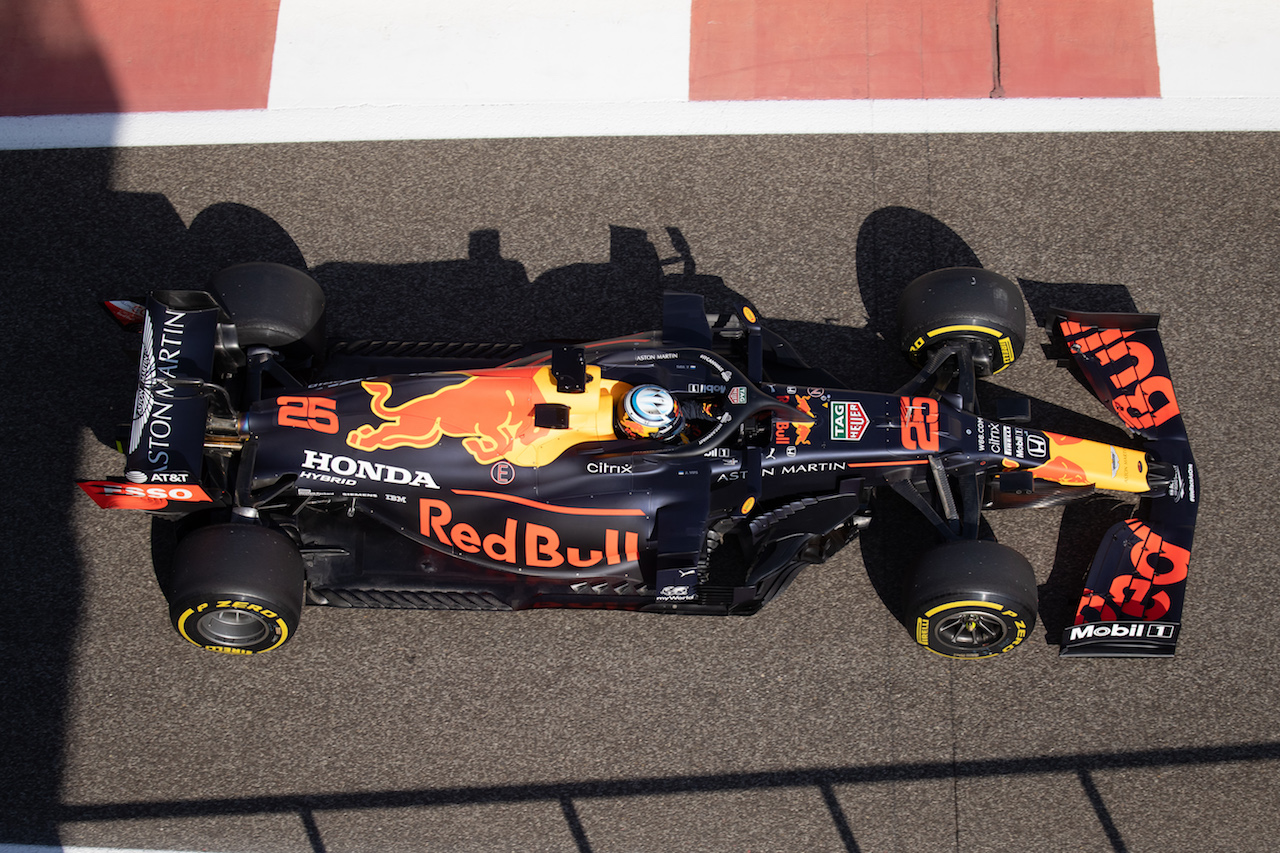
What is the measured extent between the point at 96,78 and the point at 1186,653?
7.67 metres

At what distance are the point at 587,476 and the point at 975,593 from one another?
1931mm

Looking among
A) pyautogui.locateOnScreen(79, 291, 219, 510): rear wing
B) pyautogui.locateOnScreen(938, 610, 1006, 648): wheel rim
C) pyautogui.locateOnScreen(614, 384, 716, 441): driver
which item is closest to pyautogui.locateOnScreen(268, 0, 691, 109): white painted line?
pyautogui.locateOnScreen(79, 291, 219, 510): rear wing

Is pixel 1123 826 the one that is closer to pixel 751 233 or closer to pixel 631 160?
pixel 751 233

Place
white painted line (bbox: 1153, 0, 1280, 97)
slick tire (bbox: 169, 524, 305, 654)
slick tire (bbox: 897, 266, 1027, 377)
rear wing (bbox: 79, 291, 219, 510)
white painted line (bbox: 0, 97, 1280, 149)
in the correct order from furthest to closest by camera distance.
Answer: white painted line (bbox: 1153, 0, 1280, 97) → white painted line (bbox: 0, 97, 1280, 149) → slick tire (bbox: 897, 266, 1027, 377) → slick tire (bbox: 169, 524, 305, 654) → rear wing (bbox: 79, 291, 219, 510)

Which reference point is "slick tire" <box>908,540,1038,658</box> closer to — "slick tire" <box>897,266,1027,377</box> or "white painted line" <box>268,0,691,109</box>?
"slick tire" <box>897,266,1027,377</box>

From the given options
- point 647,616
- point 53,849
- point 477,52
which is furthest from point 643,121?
point 53,849

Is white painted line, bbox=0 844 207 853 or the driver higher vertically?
the driver

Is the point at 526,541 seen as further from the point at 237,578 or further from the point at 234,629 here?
the point at 234,629

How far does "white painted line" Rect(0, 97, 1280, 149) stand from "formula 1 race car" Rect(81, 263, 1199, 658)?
1720 mm

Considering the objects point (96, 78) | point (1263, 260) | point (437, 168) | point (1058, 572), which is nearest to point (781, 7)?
point (437, 168)

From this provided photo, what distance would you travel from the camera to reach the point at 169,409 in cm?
479

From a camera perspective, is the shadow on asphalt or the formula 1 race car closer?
the formula 1 race car

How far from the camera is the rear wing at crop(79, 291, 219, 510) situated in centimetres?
469

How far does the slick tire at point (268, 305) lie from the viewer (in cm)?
529
